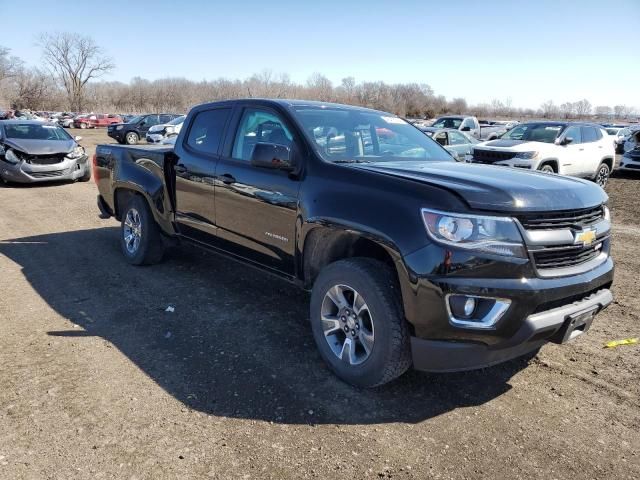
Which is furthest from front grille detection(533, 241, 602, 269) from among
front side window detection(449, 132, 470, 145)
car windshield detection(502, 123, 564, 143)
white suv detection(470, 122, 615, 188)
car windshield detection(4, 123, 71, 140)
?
car windshield detection(4, 123, 71, 140)

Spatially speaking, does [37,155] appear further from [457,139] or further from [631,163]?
[631,163]

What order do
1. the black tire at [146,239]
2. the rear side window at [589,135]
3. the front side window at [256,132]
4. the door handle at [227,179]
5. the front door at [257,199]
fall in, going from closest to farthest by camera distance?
the front door at [257,199], the front side window at [256,132], the door handle at [227,179], the black tire at [146,239], the rear side window at [589,135]

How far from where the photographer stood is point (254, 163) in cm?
377

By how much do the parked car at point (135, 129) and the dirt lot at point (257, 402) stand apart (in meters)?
25.9

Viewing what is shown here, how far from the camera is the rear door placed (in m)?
4.62

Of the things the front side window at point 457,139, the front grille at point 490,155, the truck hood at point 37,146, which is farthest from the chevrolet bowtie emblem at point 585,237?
the truck hood at point 37,146

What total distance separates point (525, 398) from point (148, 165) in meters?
4.31

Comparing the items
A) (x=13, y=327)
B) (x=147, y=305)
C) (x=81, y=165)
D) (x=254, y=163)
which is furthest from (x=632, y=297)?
(x=81, y=165)

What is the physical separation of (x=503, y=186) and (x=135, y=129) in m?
29.3

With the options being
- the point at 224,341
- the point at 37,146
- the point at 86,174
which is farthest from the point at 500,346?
the point at 86,174

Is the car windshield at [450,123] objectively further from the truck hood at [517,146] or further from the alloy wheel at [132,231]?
the alloy wheel at [132,231]

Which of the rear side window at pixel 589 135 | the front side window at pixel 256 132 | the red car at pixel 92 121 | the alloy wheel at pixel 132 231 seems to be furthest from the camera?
the red car at pixel 92 121

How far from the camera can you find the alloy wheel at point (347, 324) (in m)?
3.23

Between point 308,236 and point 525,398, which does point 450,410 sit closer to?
point 525,398
